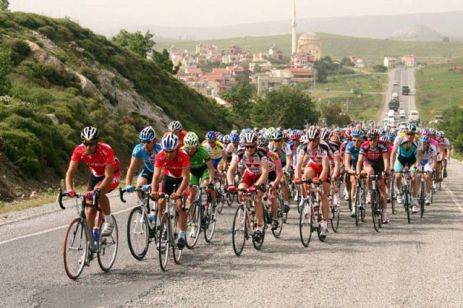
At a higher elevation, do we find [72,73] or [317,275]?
[72,73]

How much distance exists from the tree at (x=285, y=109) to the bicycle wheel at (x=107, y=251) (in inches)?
4415

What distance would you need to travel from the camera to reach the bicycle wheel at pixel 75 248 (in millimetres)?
9820

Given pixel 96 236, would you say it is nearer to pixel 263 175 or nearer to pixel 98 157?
pixel 98 157

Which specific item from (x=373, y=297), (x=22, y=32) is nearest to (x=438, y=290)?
(x=373, y=297)

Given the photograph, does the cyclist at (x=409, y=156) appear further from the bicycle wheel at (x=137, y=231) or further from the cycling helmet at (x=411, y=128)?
the bicycle wheel at (x=137, y=231)

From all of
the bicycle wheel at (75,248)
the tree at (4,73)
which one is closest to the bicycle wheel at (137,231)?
the bicycle wheel at (75,248)

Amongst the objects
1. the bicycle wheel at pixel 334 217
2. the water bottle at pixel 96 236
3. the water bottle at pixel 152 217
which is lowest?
the bicycle wheel at pixel 334 217

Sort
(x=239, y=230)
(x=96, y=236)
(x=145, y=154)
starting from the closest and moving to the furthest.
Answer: (x=96, y=236) < (x=239, y=230) < (x=145, y=154)

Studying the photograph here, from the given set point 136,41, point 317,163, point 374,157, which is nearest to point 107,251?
point 317,163

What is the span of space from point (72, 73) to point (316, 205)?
3520 cm

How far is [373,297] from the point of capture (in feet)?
29.6

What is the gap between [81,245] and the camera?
33.3 feet

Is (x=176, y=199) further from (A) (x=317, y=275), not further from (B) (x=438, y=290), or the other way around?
(B) (x=438, y=290)

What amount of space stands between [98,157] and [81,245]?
134 centimetres
